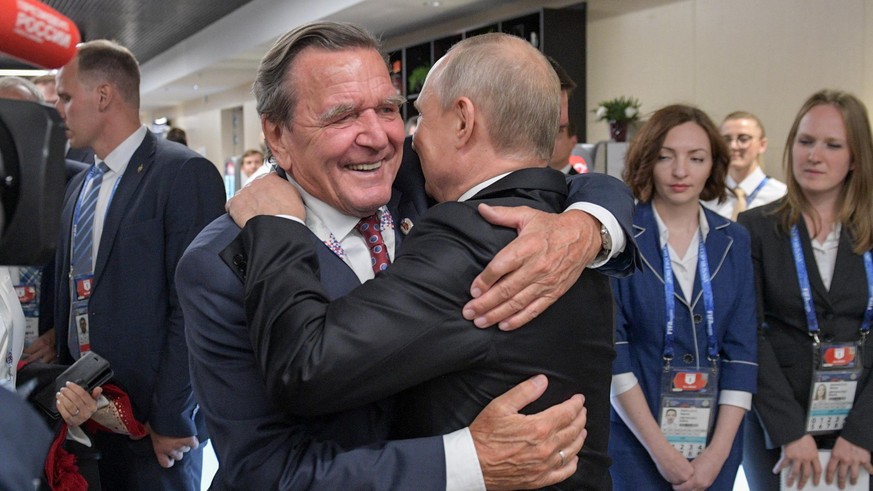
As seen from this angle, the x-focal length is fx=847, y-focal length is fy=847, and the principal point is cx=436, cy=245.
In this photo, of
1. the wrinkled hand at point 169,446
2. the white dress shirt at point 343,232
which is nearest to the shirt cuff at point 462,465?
the white dress shirt at point 343,232

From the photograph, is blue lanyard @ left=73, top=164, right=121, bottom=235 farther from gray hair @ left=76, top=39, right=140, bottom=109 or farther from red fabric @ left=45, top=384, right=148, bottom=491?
red fabric @ left=45, top=384, right=148, bottom=491

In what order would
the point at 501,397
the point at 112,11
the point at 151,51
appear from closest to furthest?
the point at 501,397, the point at 112,11, the point at 151,51

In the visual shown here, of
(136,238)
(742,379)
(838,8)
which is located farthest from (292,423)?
(838,8)

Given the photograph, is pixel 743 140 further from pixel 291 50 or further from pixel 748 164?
pixel 291 50

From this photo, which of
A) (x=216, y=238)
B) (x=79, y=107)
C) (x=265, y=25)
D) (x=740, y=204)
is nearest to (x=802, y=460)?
(x=216, y=238)

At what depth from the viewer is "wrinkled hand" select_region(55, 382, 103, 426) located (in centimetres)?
221

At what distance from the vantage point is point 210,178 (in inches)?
104

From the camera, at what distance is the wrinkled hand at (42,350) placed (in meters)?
2.89

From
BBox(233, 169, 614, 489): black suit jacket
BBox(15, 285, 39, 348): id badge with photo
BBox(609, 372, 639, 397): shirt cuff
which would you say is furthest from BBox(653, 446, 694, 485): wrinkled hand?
BBox(15, 285, 39, 348): id badge with photo

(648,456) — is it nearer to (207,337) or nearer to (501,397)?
(501,397)

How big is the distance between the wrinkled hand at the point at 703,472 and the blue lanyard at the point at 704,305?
0.29 m

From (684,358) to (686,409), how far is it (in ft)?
0.49

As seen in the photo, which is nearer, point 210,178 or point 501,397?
point 501,397

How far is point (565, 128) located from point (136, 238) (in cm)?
176
